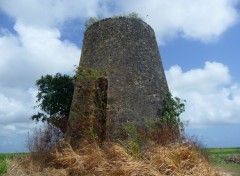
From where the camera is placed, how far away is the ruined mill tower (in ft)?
48.9

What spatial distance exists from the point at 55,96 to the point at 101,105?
12.9 feet

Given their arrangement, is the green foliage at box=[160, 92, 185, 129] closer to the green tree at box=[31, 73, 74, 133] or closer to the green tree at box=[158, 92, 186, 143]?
the green tree at box=[158, 92, 186, 143]

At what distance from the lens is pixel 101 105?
15.3 m

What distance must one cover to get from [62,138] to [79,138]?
1.09m

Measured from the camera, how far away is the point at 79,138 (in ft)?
49.6

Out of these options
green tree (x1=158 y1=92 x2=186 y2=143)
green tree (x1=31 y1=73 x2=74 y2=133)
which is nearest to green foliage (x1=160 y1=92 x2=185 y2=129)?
green tree (x1=158 y1=92 x2=186 y2=143)

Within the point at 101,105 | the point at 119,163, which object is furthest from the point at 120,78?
the point at 119,163

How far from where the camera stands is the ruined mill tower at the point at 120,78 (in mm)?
14898

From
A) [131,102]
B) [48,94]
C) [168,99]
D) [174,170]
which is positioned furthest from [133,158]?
[48,94]

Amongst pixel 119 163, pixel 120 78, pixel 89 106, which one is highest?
pixel 120 78

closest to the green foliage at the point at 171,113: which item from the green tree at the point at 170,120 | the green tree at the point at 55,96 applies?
the green tree at the point at 170,120

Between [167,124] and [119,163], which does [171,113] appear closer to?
[167,124]

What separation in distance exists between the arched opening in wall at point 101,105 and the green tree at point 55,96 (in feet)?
9.89

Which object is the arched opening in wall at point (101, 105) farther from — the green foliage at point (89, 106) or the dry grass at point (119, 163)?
the dry grass at point (119, 163)
